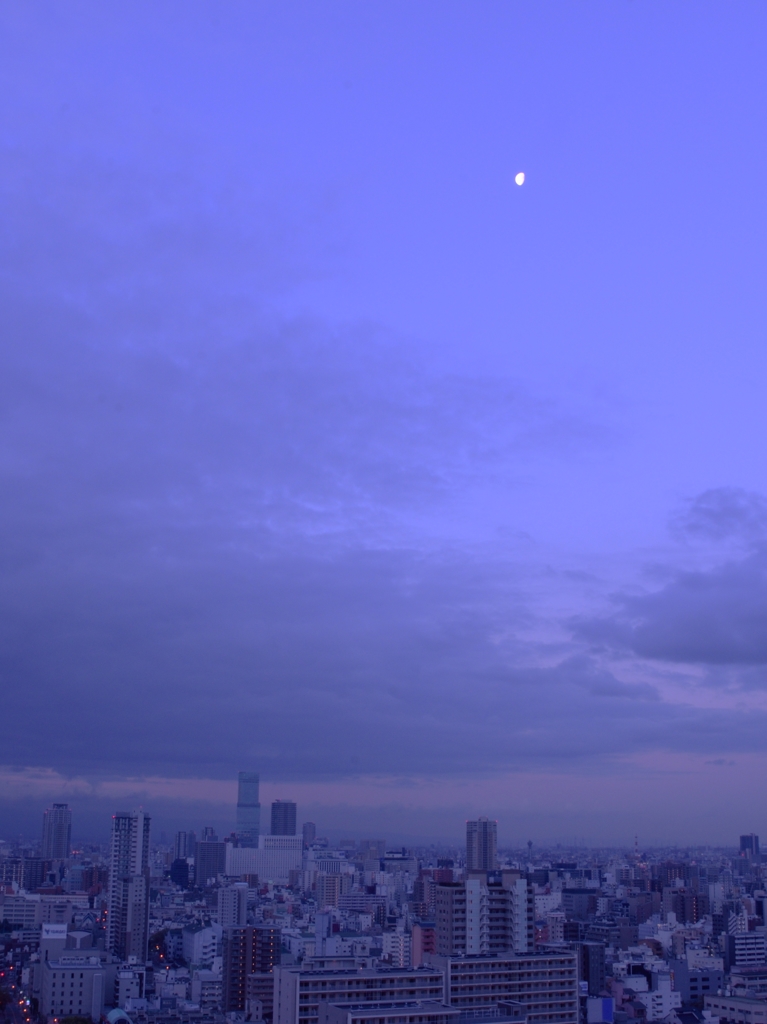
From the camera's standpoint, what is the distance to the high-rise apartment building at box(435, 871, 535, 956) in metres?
18.3

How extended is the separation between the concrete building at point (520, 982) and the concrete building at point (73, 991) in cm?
881

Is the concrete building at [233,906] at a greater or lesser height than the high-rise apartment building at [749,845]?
greater

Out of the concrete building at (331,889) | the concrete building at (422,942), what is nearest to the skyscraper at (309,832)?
the concrete building at (331,889)

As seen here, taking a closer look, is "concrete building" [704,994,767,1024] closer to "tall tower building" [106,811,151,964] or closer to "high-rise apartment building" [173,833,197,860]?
"tall tower building" [106,811,151,964]

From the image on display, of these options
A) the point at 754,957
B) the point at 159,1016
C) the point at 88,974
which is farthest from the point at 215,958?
the point at 754,957

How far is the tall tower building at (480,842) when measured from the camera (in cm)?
4847

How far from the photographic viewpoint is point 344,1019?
11.5 meters

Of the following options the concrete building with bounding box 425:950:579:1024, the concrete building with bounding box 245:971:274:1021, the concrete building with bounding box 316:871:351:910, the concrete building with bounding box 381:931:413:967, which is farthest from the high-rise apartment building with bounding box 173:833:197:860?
the concrete building with bounding box 425:950:579:1024

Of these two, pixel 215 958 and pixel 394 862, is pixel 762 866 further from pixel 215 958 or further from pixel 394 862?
pixel 215 958

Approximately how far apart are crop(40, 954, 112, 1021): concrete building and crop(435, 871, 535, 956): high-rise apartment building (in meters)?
7.18

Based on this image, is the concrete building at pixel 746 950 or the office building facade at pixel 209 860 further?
the office building facade at pixel 209 860

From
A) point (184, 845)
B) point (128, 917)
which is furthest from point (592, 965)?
point (184, 845)

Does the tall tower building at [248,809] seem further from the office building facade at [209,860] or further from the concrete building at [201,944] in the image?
the concrete building at [201,944]

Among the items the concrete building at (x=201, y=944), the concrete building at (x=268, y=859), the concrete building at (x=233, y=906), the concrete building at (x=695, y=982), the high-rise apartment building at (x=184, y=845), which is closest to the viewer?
the concrete building at (x=695, y=982)
